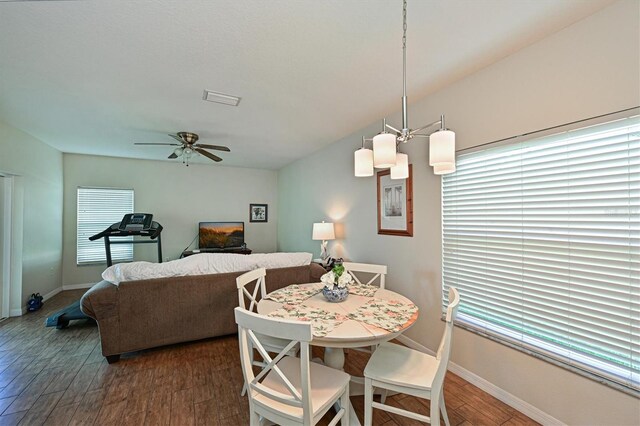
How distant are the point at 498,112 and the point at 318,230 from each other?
104 inches

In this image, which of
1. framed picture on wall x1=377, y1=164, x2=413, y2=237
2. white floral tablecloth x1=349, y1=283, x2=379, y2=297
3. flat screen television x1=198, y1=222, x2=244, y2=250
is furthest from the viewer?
flat screen television x1=198, y1=222, x2=244, y2=250

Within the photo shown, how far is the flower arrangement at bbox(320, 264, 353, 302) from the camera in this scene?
203 centimetres

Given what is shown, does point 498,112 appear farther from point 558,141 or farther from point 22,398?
point 22,398

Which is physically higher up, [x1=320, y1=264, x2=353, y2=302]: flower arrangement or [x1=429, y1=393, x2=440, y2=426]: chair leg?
[x1=320, y1=264, x2=353, y2=302]: flower arrangement

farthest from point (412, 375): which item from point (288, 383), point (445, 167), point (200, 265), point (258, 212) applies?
point (258, 212)

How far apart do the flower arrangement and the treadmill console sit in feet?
12.4

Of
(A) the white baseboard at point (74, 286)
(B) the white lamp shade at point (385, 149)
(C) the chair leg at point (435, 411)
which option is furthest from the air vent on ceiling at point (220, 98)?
(A) the white baseboard at point (74, 286)

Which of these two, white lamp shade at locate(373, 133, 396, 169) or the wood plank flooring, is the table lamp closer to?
the wood plank flooring

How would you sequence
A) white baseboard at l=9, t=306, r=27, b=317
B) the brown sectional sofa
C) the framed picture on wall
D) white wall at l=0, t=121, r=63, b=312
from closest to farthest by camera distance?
the brown sectional sofa, the framed picture on wall, white wall at l=0, t=121, r=63, b=312, white baseboard at l=9, t=306, r=27, b=317

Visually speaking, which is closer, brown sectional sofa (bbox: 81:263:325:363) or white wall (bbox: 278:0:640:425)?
white wall (bbox: 278:0:640:425)

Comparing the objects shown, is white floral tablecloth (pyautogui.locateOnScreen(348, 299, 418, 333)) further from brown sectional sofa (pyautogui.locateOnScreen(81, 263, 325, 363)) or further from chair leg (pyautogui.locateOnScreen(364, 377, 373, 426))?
brown sectional sofa (pyautogui.locateOnScreen(81, 263, 325, 363))

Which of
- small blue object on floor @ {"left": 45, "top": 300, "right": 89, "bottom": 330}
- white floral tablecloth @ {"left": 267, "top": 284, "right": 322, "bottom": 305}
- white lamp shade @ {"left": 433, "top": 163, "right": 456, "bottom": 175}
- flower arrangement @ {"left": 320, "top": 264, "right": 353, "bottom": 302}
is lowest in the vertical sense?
small blue object on floor @ {"left": 45, "top": 300, "right": 89, "bottom": 330}

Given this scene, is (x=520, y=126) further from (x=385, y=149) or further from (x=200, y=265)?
(x=200, y=265)

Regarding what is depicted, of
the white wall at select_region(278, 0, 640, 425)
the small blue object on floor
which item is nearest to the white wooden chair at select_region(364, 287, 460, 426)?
the white wall at select_region(278, 0, 640, 425)
